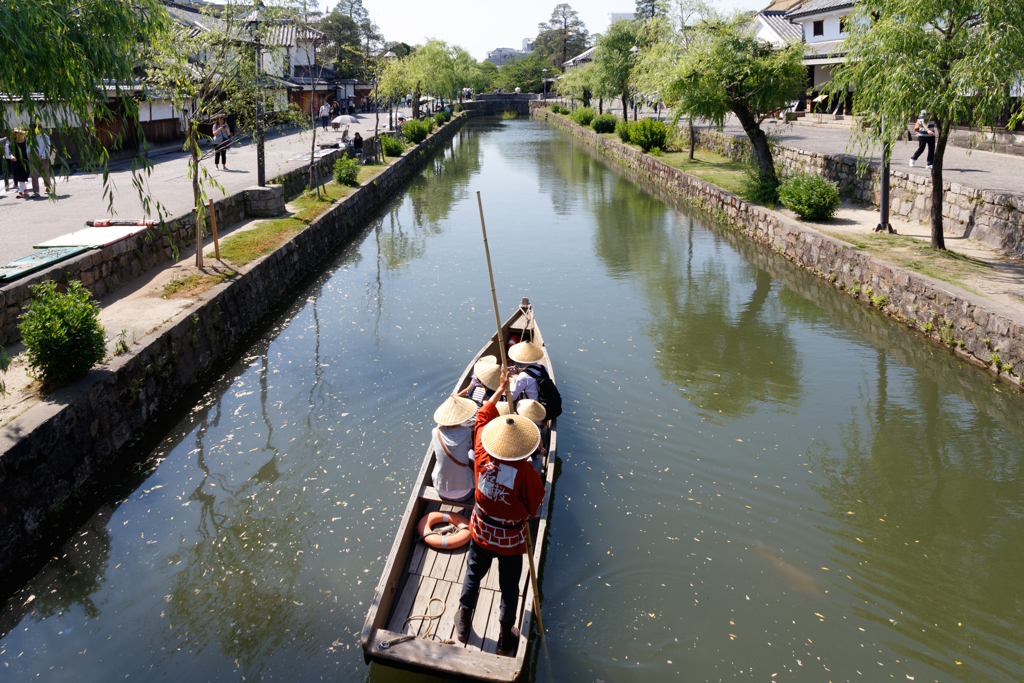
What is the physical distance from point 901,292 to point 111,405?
1147 cm

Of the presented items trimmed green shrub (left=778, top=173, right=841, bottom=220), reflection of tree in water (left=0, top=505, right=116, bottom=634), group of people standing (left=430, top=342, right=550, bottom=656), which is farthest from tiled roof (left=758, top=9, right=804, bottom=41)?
reflection of tree in water (left=0, top=505, right=116, bottom=634)

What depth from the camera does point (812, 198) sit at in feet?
51.5

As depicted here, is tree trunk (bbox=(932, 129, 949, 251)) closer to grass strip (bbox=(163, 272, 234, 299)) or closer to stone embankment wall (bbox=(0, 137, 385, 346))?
stone embankment wall (bbox=(0, 137, 385, 346))

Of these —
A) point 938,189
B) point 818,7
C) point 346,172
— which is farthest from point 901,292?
point 818,7

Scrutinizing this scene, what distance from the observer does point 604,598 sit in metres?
5.64

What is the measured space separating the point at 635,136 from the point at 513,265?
17951 millimetres

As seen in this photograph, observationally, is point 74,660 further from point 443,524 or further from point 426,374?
point 426,374

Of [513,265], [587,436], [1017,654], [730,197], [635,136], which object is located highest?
[635,136]

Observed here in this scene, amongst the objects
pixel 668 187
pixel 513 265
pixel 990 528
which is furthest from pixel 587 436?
pixel 668 187

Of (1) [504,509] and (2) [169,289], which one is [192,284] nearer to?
(2) [169,289]

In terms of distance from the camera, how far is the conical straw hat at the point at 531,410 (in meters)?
5.98

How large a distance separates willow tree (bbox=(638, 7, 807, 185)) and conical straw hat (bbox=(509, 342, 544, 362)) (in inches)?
526

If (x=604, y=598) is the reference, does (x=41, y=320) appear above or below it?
above

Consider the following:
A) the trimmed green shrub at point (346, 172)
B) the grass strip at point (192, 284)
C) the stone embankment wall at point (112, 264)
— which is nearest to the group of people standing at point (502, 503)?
the stone embankment wall at point (112, 264)
